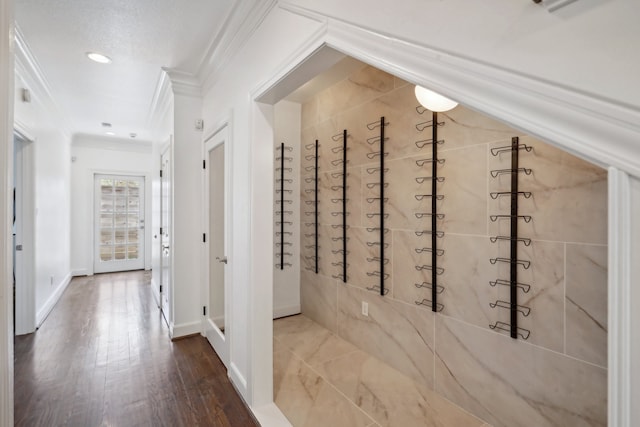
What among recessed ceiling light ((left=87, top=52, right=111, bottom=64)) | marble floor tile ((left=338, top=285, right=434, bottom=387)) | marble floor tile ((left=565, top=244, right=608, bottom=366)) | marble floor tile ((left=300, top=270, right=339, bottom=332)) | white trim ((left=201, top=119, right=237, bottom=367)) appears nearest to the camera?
marble floor tile ((left=565, top=244, right=608, bottom=366))

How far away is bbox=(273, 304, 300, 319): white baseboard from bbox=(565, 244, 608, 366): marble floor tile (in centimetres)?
268

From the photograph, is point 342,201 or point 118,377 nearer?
point 118,377

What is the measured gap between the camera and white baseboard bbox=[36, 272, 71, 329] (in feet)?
11.4

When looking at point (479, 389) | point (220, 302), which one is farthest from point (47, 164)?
point (479, 389)

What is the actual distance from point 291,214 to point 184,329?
1.65 m

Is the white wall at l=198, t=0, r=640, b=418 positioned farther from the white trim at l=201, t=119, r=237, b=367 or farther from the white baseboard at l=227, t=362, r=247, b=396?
the white baseboard at l=227, t=362, r=247, b=396

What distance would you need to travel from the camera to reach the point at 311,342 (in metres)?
2.96

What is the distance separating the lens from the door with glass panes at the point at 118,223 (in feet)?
19.6

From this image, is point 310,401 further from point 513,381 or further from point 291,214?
point 291,214

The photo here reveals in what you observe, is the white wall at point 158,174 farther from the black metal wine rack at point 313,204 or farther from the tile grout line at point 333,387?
the tile grout line at point 333,387

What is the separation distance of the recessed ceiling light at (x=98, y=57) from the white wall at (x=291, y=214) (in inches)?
64.3

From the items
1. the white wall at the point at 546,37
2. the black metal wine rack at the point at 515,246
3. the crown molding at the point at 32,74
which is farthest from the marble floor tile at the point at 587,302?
the crown molding at the point at 32,74

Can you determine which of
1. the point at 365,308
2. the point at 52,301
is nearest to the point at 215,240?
the point at 365,308

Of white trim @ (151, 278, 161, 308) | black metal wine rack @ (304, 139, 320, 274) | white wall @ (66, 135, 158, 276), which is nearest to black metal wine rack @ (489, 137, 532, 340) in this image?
black metal wine rack @ (304, 139, 320, 274)
